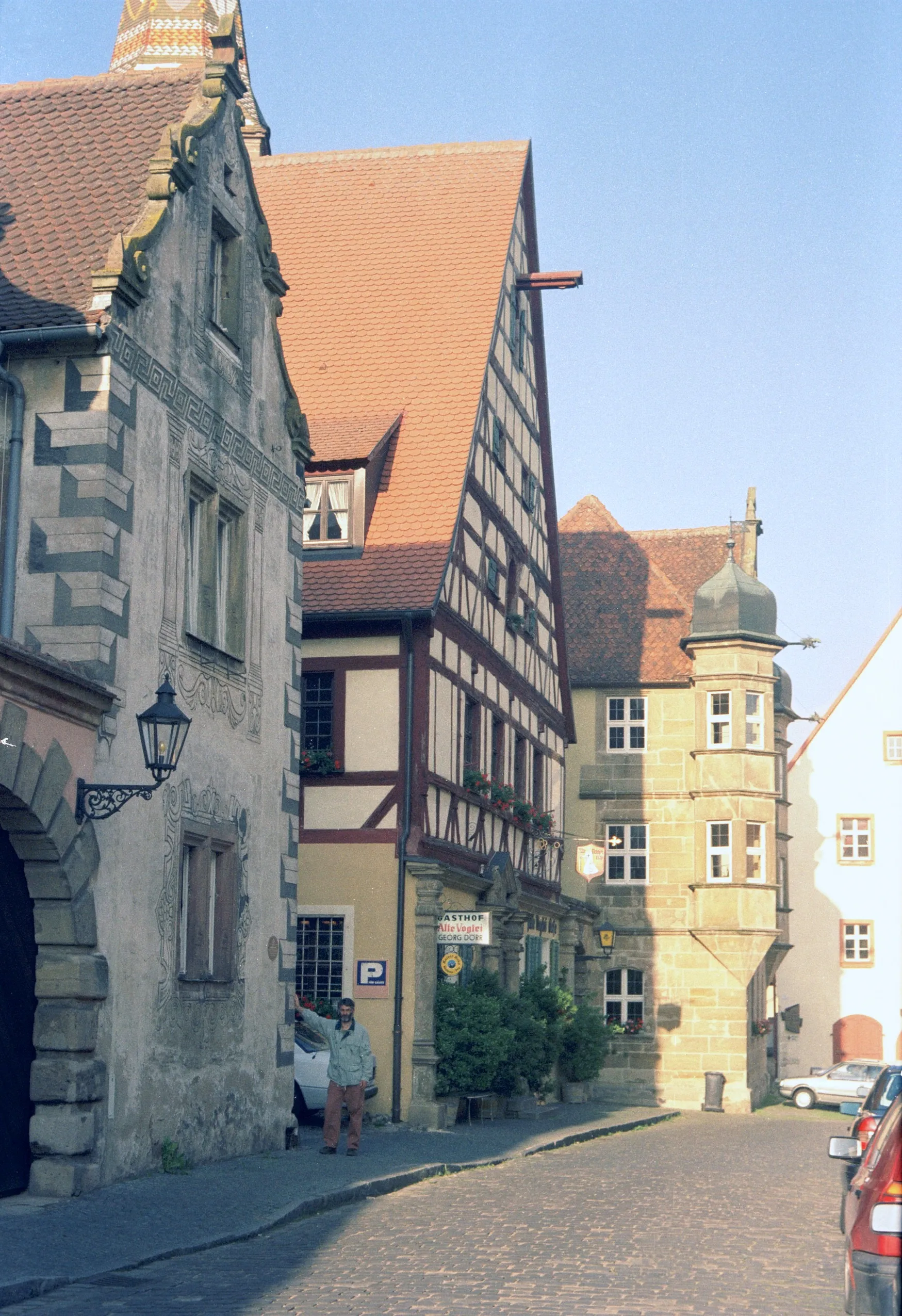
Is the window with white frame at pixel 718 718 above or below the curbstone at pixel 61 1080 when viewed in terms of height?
above

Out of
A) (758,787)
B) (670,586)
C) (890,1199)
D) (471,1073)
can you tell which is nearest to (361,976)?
(471,1073)

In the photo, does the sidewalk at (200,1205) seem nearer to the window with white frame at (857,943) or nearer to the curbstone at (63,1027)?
the curbstone at (63,1027)

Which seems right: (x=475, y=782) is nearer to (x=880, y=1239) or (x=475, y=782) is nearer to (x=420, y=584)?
(x=420, y=584)

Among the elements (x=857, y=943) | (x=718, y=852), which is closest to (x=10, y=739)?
(x=718, y=852)

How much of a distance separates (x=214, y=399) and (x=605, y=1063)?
1079 inches

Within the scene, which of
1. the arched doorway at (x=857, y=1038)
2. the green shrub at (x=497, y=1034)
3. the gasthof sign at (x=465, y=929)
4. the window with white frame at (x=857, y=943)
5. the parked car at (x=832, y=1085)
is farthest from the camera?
the window with white frame at (x=857, y=943)

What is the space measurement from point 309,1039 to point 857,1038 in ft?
98.7

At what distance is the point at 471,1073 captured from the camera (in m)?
23.6

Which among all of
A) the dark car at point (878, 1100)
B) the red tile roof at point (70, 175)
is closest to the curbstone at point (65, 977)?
the red tile roof at point (70, 175)

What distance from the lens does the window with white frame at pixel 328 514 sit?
2594 cm

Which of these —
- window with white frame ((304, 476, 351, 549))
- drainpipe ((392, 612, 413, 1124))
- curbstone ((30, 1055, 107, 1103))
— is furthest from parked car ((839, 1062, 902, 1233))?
window with white frame ((304, 476, 351, 549))

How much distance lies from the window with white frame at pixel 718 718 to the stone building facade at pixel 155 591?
23782mm

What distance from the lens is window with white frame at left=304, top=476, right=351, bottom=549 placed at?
25938mm

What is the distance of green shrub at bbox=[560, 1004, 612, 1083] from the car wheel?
39.1ft
